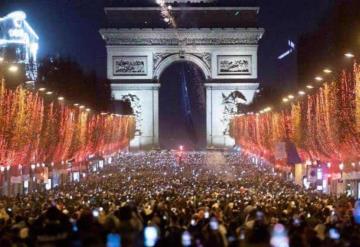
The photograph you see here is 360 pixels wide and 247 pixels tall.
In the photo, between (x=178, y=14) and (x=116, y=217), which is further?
(x=178, y=14)

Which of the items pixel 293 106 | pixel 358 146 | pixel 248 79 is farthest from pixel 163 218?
pixel 248 79

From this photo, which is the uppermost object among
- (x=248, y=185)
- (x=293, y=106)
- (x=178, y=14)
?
(x=178, y=14)

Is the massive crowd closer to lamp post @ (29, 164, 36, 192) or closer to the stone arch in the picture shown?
lamp post @ (29, 164, 36, 192)

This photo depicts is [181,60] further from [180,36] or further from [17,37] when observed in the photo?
[17,37]

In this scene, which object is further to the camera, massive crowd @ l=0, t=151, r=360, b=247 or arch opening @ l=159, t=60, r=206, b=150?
arch opening @ l=159, t=60, r=206, b=150

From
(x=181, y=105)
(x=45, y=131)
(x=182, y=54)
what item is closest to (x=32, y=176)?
(x=45, y=131)

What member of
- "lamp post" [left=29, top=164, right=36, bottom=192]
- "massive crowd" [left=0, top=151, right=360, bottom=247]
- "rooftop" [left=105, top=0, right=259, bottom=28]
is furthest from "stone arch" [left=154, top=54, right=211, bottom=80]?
"massive crowd" [left=0, top=151, right=360, bottom=247]

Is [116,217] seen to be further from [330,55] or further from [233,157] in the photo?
[233,157]
